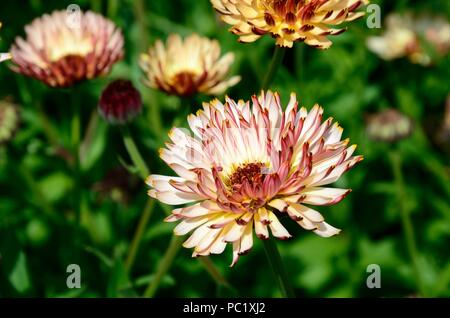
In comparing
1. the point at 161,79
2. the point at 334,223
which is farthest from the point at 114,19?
the point at 334,223

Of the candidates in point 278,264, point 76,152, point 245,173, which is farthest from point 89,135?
point 278,264

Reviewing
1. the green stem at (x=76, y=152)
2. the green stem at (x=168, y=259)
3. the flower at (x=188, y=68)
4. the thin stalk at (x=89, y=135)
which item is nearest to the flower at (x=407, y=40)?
the flower at (x=188, y=68)

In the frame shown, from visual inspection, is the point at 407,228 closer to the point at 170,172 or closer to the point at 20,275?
the point at 170,172

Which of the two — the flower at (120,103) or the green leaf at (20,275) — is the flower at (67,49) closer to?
the flower at (120,103)

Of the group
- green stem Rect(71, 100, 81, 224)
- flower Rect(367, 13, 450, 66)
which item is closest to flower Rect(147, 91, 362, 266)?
green stem Rect(71, 100, 81, 224)

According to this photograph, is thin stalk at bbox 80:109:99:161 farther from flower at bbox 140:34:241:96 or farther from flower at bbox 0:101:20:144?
flower at bbox 140:34:241:96

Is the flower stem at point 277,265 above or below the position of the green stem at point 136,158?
below
